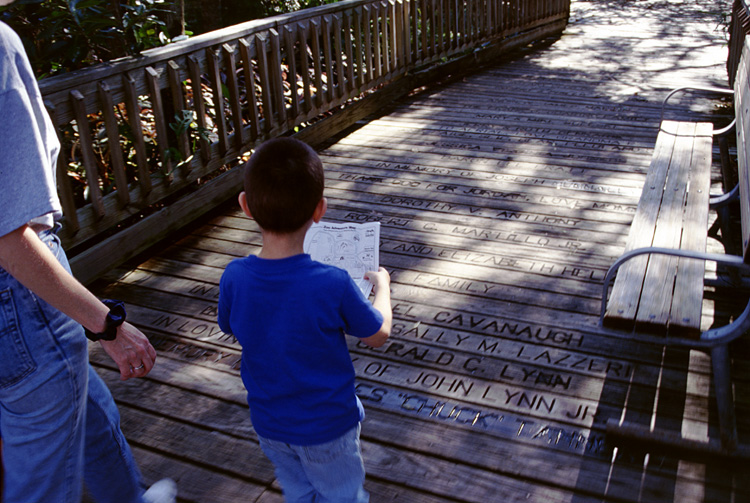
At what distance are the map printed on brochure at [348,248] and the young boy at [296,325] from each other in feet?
0.52

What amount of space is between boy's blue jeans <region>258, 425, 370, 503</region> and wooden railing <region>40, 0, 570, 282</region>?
2.41 m

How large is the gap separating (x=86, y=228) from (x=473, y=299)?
7.70 feet

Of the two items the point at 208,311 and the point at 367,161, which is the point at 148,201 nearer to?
the point at 208,311

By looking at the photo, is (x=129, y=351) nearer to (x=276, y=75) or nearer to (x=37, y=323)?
(x=37, y=323)

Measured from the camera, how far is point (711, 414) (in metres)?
2.83

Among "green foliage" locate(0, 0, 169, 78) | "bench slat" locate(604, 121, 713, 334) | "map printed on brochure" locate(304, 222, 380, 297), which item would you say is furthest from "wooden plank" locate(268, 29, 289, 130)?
A: "map printed on brochure" locate(304, 222, 380, 297)

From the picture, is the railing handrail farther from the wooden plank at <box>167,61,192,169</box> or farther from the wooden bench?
the wooden bench

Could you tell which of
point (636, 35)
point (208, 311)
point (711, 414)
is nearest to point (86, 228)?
point (208, 311)

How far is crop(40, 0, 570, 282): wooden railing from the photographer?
394cm

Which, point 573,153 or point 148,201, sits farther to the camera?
point 573,153

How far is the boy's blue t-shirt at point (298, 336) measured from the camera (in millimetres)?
1670

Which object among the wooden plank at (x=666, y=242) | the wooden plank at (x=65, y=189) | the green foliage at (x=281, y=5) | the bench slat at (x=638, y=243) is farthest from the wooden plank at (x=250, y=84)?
the green foliage at (x=281, y=5)

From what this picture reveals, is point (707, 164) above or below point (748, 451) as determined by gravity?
above

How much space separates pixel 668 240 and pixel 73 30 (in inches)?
149
